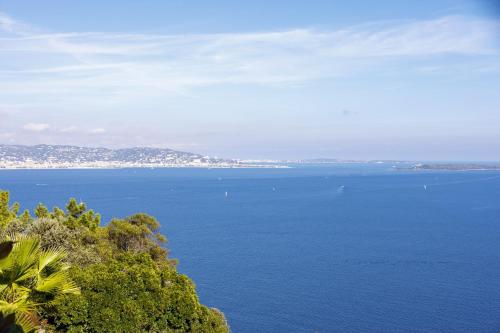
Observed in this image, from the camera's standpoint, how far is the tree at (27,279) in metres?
7.08

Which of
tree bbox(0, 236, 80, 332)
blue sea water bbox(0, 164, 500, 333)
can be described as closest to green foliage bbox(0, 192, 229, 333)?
tree bbox(0, 236, 80, 332)

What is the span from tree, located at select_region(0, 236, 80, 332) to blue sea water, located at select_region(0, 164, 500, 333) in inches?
1161

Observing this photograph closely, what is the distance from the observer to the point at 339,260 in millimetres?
56500

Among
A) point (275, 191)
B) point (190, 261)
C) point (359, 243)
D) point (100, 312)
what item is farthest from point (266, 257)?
point (275, 191)

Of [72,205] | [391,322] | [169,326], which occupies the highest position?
[72,205]

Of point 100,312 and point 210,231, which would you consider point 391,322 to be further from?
point 210,231

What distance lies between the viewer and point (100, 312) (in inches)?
576

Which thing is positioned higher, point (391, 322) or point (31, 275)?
point (31, 275)

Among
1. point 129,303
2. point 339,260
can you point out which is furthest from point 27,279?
point 339,260

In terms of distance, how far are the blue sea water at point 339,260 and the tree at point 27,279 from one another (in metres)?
29.5

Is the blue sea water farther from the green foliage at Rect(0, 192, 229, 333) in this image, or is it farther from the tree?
the tree

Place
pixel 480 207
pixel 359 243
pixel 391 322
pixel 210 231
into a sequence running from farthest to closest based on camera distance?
pixel 480 207 < pixel 210 231 < pixel 359 243 < pixel 391 322

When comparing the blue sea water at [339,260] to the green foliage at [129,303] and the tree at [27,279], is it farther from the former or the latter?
the tree at [27,279]

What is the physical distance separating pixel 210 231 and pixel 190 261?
64.4 ft
